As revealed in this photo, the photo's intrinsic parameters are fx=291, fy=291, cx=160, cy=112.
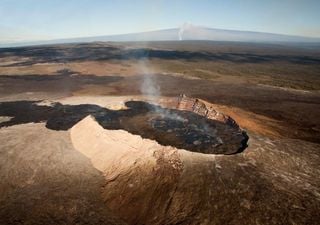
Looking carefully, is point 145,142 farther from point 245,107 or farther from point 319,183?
point 245,107

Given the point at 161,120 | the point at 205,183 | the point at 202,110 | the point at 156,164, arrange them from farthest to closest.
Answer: the point at 202,110 < the point at 161,120 < the point at 156,164 < the point at 205,183

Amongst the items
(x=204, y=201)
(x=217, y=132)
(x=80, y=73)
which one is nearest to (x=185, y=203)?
(x=204, y=201)

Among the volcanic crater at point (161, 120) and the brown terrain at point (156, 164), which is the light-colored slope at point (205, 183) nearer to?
the brown terrain at point (156, 164)

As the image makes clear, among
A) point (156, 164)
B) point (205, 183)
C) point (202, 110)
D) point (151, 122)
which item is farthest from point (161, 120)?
point (205, 183)

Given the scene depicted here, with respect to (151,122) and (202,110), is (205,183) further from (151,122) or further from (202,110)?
(202,110)

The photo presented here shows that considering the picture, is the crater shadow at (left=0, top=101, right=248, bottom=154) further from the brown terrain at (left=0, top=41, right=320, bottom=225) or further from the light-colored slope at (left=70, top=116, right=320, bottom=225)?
the light-colored slope at (left=70, top=116, right=320, bottom=225)

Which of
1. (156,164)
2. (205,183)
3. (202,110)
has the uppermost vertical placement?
(156,164)

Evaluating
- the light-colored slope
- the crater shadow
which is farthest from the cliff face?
the light-colored slope

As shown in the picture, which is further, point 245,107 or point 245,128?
point 245,107
